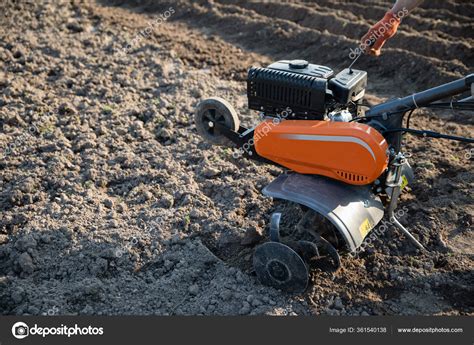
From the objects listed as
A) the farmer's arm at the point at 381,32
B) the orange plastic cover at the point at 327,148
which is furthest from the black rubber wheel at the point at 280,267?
the farmer's arm at the point at 381,32

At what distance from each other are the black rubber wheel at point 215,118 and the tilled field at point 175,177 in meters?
0.65

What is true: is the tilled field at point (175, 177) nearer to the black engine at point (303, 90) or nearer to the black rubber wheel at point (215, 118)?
the black rubber wheel at point (215, 118)

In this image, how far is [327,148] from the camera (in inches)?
161

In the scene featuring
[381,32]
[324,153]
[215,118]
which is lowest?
[215,118]

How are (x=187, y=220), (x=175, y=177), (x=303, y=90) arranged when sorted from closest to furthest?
(x=303, y=90) → (x=187, y=220) → (x=175, y=177)

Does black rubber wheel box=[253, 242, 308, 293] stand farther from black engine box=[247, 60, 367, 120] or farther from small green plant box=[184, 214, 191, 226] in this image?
black engine box=[247, 60, 367, 120]

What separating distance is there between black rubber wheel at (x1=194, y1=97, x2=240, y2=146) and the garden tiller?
275mm

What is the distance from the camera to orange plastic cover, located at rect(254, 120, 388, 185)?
398 centimetres

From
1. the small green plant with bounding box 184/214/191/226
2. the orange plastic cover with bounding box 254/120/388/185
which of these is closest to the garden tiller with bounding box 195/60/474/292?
the orange plastic cover with bounding box 254/120/388/185

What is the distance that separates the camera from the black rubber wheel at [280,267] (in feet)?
13.5

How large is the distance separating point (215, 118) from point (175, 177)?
39.0 inches

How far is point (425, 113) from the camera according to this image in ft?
22.6

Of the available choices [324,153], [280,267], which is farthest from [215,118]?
[280,267]

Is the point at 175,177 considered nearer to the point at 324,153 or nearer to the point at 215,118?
the point at 215,118
